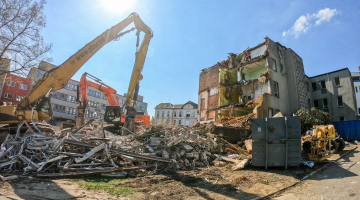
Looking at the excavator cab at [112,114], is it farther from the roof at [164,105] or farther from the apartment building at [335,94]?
the roof at [164,105]

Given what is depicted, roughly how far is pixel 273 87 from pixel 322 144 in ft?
41.8

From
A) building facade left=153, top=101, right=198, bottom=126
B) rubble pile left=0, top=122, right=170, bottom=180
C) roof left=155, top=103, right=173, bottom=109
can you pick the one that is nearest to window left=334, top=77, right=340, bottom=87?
rubble pile left=0, top=122, right=170, bottom=180

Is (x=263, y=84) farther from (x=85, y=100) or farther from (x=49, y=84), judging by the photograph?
(x=49, y=84)

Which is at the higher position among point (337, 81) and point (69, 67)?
point (337, 81)

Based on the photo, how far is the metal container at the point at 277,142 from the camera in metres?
7.59

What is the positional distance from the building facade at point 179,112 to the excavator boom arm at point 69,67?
5644 centimetres

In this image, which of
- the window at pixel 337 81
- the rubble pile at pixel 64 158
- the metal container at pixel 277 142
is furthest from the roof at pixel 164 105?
the metal container at pixel 277 142

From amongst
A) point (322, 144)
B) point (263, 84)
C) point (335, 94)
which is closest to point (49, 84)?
point (322, 144)

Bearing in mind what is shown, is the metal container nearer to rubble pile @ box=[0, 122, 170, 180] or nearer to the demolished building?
rubble pile @ box=[0, 122, 170, 180]

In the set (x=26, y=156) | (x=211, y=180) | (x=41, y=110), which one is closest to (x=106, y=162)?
(x=26, y=156)

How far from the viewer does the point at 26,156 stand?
7.51 metres

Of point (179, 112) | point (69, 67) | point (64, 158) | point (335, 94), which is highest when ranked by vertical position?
point (179, 112)

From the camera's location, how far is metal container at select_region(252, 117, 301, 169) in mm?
7594

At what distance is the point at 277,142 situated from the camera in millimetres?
7742
